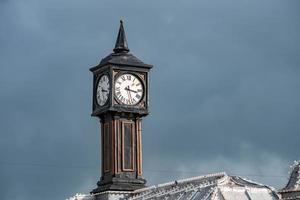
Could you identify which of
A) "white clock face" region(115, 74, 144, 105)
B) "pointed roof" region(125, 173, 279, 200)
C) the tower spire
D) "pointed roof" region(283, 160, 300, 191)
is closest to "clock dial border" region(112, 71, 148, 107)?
"white clock face" region(115, 74, 144, 105)

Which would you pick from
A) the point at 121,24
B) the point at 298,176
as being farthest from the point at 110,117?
the point at 298,176

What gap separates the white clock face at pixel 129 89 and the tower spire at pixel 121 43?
345 cm

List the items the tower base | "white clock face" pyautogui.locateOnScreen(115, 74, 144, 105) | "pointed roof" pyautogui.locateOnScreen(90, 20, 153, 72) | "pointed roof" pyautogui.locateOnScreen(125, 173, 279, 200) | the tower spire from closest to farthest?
1. "pointed roof" pyautogui.locateOnScreen(125, 173, 279, 200)
2. the tower base
3. "white clock face" pyautogui.locateOnScreen(115, 74, 144, 105)
4. "pointed roof" pyautogui.locateOnScreen(90, 20, 153, 72)
5. the tower spire

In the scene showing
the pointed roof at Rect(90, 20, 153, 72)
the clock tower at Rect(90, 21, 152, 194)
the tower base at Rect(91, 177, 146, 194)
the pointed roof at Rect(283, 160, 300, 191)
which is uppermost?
the pointed roof at Rect(90, 20, 153, 72)

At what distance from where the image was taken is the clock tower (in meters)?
70.1

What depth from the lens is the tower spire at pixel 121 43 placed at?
73.9 meters

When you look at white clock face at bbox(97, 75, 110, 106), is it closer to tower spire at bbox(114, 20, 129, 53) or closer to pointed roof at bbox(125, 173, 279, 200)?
tower spire at bbox(114, 20, 129, 53)

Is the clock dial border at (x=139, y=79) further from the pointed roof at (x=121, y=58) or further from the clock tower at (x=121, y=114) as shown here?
the pointed roof at (x=121, y=58)

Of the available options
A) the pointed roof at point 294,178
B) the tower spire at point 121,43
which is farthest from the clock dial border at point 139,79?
the pointed roof at point 294,178

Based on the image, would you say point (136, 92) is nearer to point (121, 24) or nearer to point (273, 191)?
point (121, 24)

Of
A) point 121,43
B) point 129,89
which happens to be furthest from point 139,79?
point 121,43

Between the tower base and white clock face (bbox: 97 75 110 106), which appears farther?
white clock face (bbox: 97 75 110 106)

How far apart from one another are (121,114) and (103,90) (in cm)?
223

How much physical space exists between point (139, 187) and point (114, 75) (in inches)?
324
